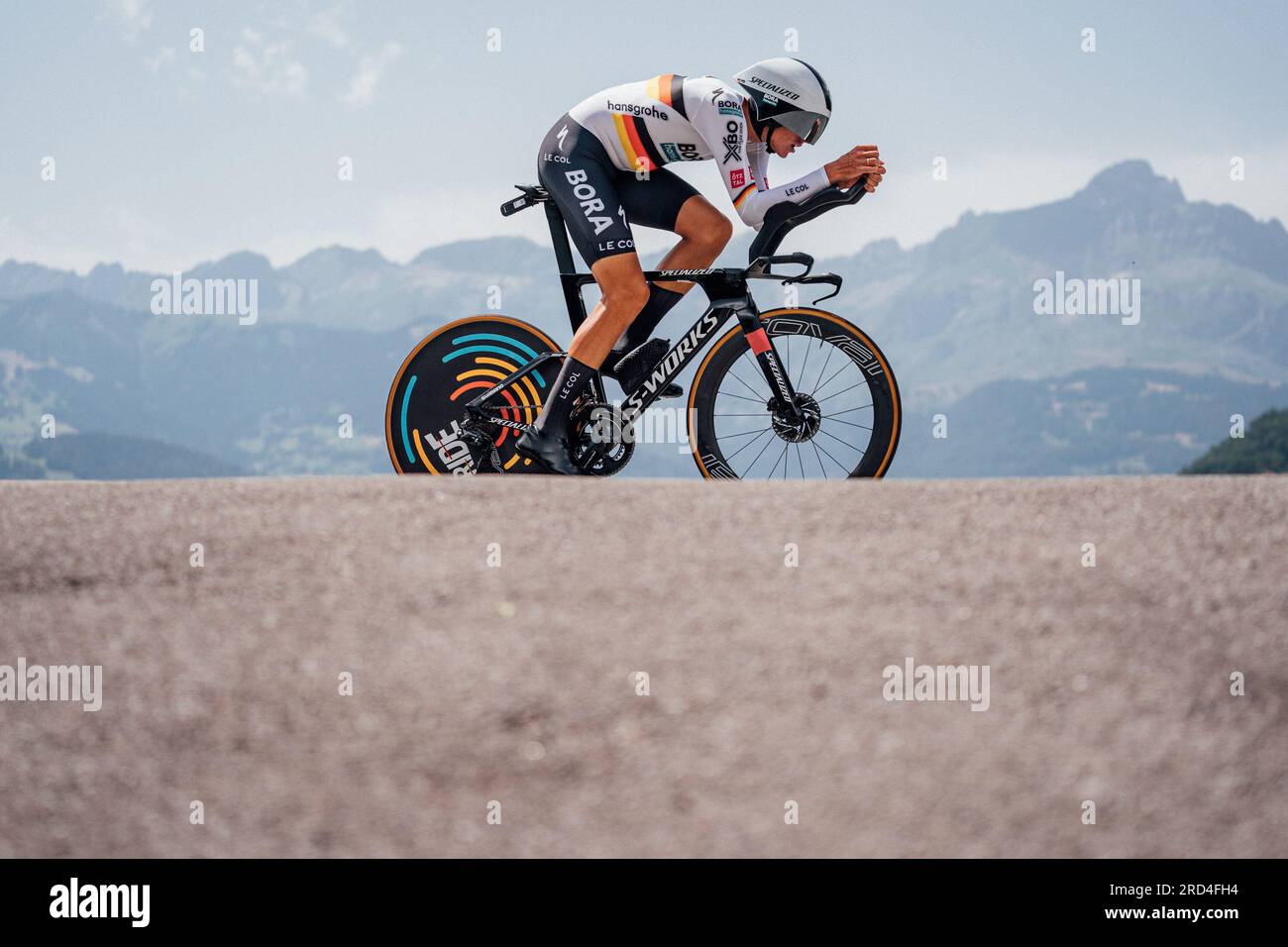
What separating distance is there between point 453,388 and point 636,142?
196 cm

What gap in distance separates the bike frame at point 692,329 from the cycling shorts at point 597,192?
0.97ft

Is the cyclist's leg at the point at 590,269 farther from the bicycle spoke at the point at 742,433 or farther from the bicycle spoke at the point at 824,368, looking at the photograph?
the bicycle spoke at the point at 824,368

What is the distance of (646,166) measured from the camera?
20.2 ft

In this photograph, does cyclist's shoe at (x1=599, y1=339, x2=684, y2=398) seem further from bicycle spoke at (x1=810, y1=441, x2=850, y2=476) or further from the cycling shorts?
bicycle spoke at (x1=810, y1=441, x2=850, y2=476)

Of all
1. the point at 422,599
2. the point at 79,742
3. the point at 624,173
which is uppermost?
the point at 624,173

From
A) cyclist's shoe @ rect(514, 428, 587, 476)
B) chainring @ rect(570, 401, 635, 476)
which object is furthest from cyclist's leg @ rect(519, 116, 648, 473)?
chainring @ rect(570, 401, 635, 476)

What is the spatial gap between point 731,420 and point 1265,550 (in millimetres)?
2856

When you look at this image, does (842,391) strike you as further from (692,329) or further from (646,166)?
(646,166)

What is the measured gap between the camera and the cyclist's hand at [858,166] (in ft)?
19.2

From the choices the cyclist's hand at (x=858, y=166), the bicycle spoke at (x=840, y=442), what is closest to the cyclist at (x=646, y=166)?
the cyclist's hand at (x=858, y=166)

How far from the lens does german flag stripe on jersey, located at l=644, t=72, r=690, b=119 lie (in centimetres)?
596

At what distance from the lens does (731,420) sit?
20.1 ft
